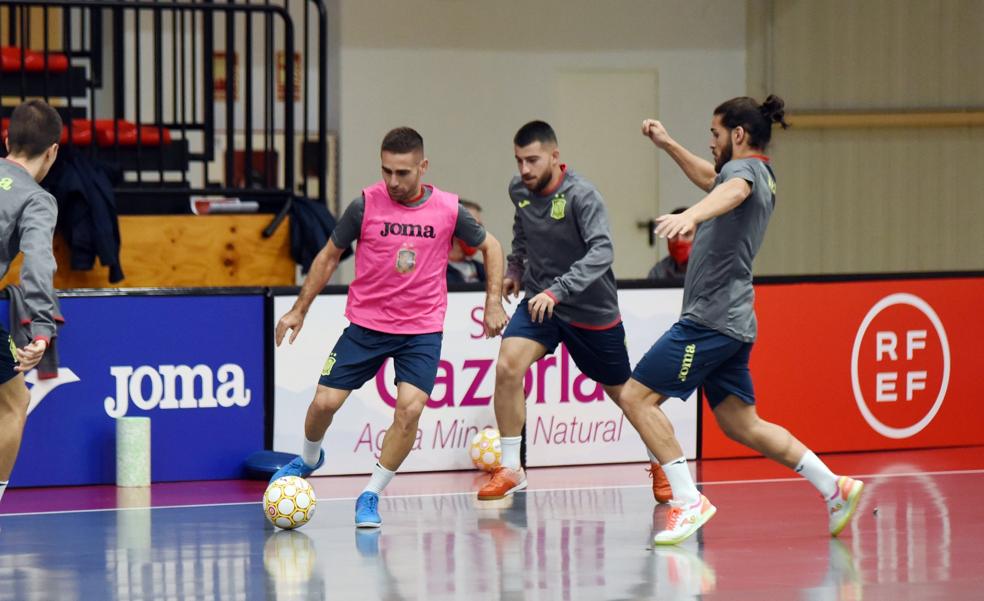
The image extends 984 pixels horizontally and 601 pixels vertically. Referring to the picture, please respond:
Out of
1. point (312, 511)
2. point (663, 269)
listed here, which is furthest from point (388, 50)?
point (312, 511)

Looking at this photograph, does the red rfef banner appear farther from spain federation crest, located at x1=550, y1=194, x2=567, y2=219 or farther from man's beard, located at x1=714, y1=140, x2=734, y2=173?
man's beard, located at x1=714, y1=140, x2=734, y2=173

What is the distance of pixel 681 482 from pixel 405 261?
1.67m

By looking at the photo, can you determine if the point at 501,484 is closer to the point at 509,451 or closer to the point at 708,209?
the point at 509,451

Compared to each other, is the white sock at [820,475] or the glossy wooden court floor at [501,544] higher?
the white sock at [820,475]

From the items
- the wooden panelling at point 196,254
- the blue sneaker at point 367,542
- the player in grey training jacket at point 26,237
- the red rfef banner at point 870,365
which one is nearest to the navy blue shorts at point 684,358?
the blue sneaker at point 367,542

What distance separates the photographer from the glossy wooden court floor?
239 inches

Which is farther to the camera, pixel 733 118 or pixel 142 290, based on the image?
pixel 142 290

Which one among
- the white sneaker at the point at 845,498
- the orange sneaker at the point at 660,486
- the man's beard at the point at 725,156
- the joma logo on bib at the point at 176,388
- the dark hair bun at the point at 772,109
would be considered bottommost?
the orange sneaker at the point at 660,486

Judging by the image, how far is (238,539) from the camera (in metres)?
7.14

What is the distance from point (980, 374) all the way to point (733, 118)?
14.7ft

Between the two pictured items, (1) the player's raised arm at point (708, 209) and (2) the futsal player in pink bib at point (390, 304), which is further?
(2) the futsal player in pink bib at point (390, 304)

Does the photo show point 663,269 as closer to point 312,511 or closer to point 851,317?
point 851,317

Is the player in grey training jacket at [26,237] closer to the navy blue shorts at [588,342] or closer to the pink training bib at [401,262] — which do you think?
the pink training bib at [401,262]

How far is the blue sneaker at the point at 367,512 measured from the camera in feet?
24.0
